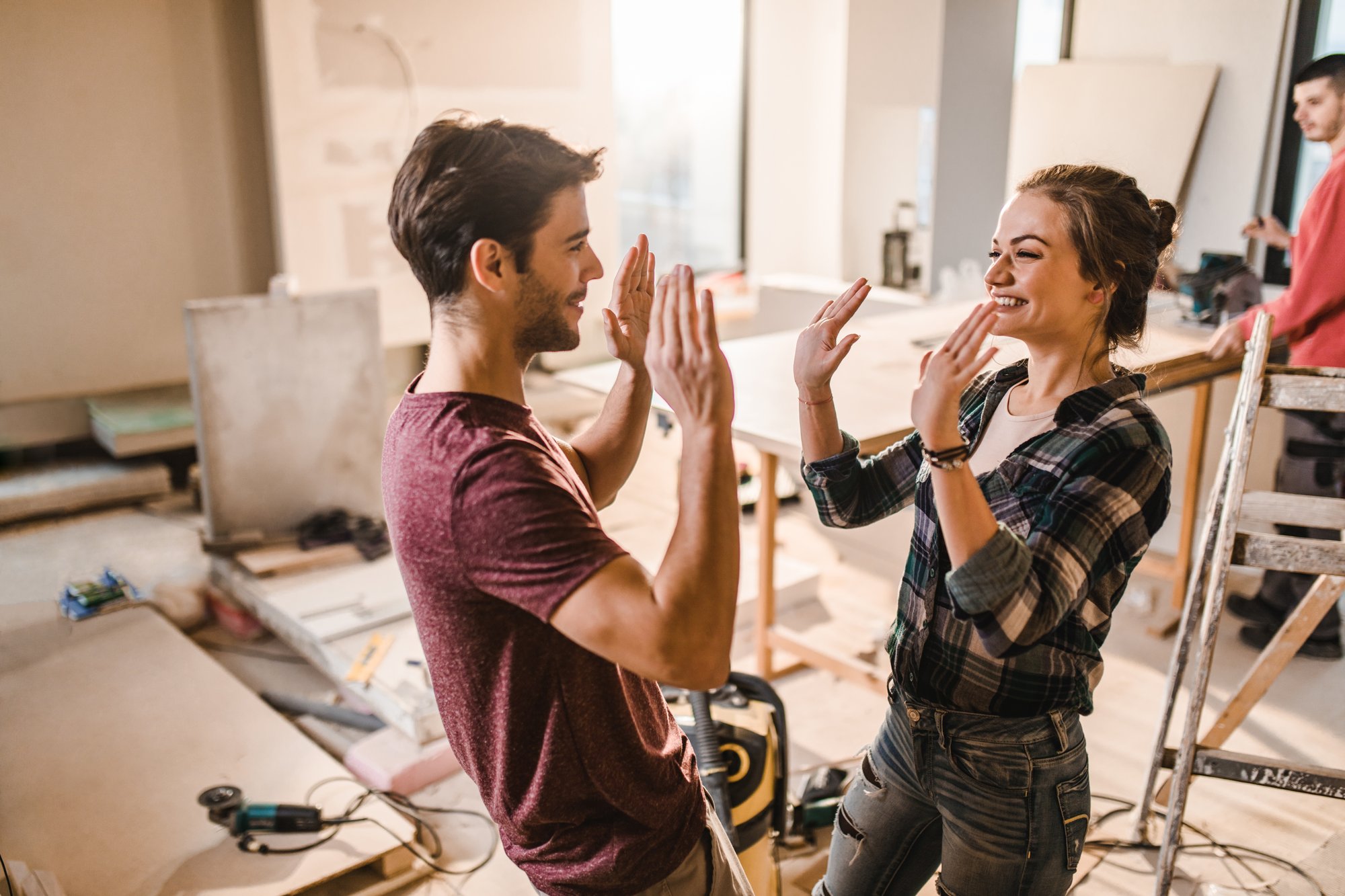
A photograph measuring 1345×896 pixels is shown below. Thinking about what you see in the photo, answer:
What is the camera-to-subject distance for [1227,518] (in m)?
2.11

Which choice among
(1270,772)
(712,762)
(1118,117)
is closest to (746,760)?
(712,762)

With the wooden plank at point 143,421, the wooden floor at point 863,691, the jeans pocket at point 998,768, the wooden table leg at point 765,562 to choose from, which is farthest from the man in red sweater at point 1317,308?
the wooden plank at point 143,421

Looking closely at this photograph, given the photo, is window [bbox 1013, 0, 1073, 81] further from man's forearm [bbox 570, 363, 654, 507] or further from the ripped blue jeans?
the ripped blue jeans

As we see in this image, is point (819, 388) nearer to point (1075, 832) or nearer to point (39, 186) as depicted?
point (1075, 832)

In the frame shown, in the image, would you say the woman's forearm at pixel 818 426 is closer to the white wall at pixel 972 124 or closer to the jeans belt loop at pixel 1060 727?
the jeans belt loop at pixel 1060 727

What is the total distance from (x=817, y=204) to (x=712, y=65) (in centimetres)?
118

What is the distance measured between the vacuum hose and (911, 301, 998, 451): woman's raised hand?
3.18ft

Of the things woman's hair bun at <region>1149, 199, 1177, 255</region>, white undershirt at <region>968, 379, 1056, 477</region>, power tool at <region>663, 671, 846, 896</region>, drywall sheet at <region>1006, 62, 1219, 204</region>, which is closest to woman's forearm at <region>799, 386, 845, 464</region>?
→ white undershirt at <region>968, 379, 1056, 477</region>

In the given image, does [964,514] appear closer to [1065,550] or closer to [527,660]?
[1065,550]

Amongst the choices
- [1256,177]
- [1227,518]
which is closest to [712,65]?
[1256,177]

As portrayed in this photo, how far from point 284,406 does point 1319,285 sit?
349 cm

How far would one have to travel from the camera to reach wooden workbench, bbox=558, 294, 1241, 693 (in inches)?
111

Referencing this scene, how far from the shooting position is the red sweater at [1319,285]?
3145 mm

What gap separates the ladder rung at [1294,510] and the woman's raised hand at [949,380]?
1.19 metres
